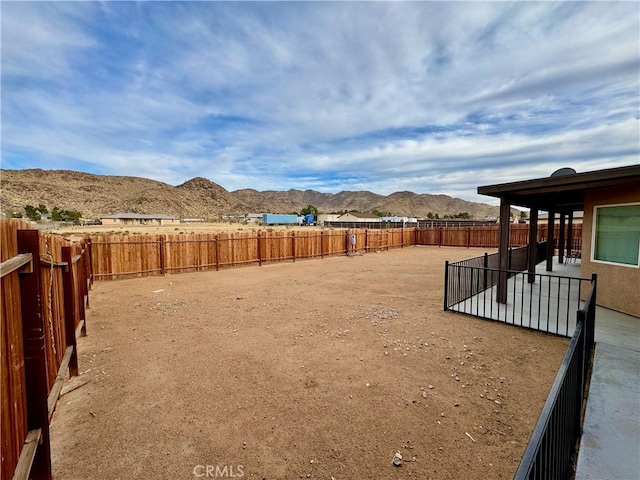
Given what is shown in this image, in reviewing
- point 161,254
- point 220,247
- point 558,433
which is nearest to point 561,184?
point 558,433

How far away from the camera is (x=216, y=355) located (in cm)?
468

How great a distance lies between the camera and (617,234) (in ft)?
20.7

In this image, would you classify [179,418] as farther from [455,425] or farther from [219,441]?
[455,425]

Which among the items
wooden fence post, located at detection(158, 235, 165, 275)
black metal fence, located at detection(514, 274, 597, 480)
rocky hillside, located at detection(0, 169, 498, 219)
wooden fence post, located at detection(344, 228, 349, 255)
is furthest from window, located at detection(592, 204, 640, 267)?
rocky hillside, located at detection(0, 169, 498, 219)

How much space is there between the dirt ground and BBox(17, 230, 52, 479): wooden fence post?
919 millimetres

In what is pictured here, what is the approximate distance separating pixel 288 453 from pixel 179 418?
4.26 feet

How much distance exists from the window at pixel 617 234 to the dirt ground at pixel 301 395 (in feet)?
9.16

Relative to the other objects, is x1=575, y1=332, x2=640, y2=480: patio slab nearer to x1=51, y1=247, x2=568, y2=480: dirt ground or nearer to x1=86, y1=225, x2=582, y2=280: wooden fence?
x1=51, y1=247, x2=568, y2=480: dirt ground

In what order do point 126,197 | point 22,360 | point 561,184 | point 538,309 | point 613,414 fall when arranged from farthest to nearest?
point 126,197, point 538,309, point 561,184, point 613,414, point 22,360

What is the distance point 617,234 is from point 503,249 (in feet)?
6.94

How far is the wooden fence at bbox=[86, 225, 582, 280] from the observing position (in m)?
11.0

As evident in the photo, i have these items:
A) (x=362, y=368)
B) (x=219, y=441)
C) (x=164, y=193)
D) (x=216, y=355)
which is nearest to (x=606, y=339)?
(x=362, y=368)

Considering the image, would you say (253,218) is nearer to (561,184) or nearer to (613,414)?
(561,184)

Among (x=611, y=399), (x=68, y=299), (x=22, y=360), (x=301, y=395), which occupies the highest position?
(x=22, y=360)
